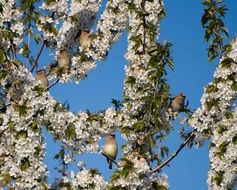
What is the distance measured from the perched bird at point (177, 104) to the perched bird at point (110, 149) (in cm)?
123

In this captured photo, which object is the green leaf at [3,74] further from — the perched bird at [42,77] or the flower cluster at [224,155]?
the flower cluster at [224,155]

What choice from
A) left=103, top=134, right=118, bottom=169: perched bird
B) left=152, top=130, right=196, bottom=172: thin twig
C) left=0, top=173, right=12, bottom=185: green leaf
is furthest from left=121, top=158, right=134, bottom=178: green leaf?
left=0, top=173, right=12, bottom=185: green leaf

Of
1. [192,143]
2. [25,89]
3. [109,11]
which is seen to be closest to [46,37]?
[109,11]

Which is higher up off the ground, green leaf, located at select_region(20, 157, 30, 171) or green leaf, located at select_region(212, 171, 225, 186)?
green leaf, located at select_region(212, 171, 225, 186)

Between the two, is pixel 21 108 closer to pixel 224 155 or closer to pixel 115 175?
pixel 115 175

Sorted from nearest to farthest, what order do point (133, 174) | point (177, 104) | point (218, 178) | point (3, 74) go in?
1. point (133, 174)
2. point (3, 74)
3. point (177, 104)
4. point (218, 178)

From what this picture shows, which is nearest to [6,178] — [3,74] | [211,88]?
[3,74]

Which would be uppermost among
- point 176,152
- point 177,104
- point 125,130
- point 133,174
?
point 177,104

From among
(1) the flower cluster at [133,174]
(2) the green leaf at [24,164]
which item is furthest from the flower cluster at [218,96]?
(2) the green leaf at [24,164]

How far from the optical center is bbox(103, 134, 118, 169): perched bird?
13219 mm

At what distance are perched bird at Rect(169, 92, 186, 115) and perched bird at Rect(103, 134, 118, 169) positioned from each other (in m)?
1.23

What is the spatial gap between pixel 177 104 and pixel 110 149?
4.99 feet

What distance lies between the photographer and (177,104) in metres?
13.2

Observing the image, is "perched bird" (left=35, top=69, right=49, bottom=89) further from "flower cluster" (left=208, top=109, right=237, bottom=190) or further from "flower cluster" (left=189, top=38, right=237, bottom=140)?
"flower cluster" (left=208, top=109, right=237, bottom=190)
